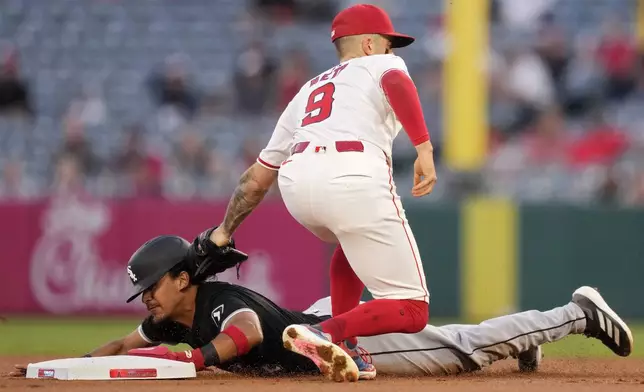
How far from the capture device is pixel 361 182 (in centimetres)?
498

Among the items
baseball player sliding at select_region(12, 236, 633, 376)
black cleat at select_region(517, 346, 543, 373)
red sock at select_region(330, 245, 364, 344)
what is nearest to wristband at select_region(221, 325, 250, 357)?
baseball player sliding at select_region(12, 236, 633, 376)

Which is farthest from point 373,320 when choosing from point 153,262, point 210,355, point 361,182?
point 153,262

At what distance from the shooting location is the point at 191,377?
5145 millimetres

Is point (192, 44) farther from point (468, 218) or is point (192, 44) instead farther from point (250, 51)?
point (468, 218)

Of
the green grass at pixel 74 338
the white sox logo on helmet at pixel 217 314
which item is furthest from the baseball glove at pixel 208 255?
the green grass at pixel 74 338

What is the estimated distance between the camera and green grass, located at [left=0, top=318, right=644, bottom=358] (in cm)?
812

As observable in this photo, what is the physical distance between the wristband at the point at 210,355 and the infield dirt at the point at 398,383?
0.31ft

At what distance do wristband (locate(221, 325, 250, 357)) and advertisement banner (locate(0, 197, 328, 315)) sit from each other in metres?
7.02

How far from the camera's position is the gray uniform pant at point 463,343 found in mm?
5590

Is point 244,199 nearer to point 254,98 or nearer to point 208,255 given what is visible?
point 208,255

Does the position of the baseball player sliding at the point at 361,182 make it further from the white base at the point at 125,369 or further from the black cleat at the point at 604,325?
the black cleat at the point at 604,325

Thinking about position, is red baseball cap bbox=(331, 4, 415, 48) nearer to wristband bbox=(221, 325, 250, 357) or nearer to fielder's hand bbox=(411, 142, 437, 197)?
fielder's hand bbox=(411, 142, 437, 197)

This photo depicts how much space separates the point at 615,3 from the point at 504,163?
10.9 ft

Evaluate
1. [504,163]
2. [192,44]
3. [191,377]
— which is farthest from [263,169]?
[192,44]
